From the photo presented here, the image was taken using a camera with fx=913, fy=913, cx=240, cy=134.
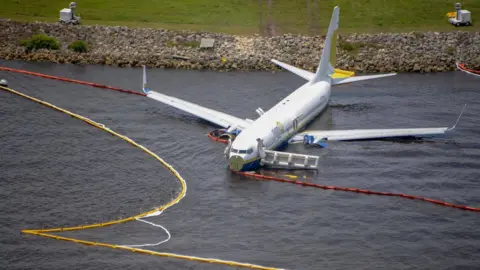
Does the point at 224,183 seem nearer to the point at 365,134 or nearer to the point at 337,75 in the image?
the point at 365,134

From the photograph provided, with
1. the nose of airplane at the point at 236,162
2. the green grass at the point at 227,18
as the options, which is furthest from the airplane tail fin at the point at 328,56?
the nose of airplane at the point at 236,162

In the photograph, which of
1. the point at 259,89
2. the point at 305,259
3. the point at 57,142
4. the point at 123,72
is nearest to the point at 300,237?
the point at 305,259

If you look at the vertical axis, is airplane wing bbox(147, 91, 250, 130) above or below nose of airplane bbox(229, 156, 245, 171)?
above

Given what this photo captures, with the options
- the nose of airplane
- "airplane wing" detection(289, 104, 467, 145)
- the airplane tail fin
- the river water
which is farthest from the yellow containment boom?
the nose of airplane

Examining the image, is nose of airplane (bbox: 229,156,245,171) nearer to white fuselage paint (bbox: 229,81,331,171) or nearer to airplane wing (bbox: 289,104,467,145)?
white fuselage paint (bbox: 229,81,331,171)

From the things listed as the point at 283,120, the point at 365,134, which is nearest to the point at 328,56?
the point at 365,134

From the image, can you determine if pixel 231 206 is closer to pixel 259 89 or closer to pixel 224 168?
pixel 224 168

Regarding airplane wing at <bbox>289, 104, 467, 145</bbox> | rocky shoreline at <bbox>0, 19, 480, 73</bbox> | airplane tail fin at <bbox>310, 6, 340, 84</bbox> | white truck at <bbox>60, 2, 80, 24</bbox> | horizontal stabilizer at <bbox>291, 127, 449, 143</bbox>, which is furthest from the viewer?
white truck at <bbox>60, 2, 80, 24</bbox>

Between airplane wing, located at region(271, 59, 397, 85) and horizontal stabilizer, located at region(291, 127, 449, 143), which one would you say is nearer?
horizontal stabilizer, located at region(291, 127, 449, 143)
